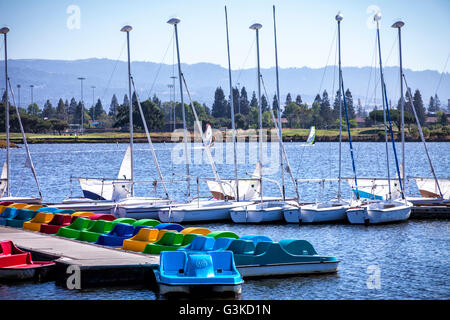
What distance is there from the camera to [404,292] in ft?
90.8

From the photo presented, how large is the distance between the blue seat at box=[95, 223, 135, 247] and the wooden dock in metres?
1.43

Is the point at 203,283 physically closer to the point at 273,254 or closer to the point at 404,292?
the point at 273,254

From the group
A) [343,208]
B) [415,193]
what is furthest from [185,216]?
[415,193]

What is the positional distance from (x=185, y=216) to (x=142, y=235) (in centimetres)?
1488

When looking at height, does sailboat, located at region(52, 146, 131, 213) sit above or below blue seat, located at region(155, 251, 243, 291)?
above

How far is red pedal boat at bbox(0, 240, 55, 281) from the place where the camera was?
26.7 meters

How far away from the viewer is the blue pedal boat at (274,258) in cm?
2753

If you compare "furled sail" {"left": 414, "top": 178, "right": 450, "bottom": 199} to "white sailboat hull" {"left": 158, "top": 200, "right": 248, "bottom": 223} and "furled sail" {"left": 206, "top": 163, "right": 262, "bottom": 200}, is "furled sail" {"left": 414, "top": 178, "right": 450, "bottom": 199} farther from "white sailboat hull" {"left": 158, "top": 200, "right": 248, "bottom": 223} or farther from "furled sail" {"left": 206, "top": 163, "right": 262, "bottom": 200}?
"white sailboat hull" {"left": 158, "top": 200, "right": 248, "bottom": 223}

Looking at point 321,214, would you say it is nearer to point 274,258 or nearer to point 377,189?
point 377,189

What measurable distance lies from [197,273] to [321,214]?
22925 mm

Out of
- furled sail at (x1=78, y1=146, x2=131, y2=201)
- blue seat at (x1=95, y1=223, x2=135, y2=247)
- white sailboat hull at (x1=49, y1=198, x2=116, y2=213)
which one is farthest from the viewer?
furled sail at (x1=78, y1=146, x2=131, y2=201)

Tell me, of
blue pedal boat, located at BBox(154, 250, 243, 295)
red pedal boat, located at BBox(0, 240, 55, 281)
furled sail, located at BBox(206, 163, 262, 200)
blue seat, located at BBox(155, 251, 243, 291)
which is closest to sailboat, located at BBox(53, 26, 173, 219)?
furled sail, located at BBox(206, 163, 262, 200)
